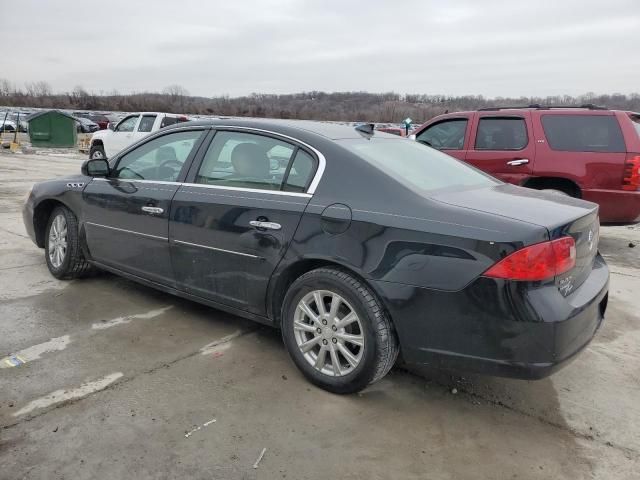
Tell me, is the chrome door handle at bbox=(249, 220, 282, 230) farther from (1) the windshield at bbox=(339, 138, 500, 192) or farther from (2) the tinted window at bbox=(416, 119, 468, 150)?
(2) the tinted window at bbox=(416, 119, 468, 150)

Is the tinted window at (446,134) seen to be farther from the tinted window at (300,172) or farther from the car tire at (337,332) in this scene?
the car tire at (337,332)

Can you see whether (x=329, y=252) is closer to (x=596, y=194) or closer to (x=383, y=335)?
(x=383, y=335)

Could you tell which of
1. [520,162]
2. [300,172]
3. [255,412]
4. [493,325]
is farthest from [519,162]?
[255,412]

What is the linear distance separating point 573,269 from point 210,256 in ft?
7.09

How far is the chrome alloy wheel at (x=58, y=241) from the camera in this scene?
468cm

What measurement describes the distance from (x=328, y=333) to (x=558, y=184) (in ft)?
15.6

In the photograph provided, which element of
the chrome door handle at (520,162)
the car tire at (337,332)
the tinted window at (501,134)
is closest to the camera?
the car tire at (337,332)

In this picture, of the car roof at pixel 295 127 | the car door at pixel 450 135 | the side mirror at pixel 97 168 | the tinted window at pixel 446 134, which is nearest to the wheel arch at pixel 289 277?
the car roof at pixel 295 127

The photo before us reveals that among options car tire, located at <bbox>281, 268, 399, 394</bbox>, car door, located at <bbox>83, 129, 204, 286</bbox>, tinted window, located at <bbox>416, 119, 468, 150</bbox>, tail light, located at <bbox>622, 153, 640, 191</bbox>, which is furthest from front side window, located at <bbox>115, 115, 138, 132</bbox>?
car tire, located at <bbox>281, 268, 399, 394</bbox>

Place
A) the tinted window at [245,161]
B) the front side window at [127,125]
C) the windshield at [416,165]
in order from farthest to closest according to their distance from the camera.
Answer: the front side window at [127,125] → the tinted window at [245,161] → the windshield at [416,165]

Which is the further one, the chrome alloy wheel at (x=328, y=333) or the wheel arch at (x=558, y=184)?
the wheel arch at (x=558, y=184)

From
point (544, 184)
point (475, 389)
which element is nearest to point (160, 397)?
point (475, 389)

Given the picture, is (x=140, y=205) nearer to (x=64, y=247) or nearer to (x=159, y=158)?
(x=159, y=158)

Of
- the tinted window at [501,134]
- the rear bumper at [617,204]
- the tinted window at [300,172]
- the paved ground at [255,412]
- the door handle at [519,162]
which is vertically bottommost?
the paved ground at [255,412]
